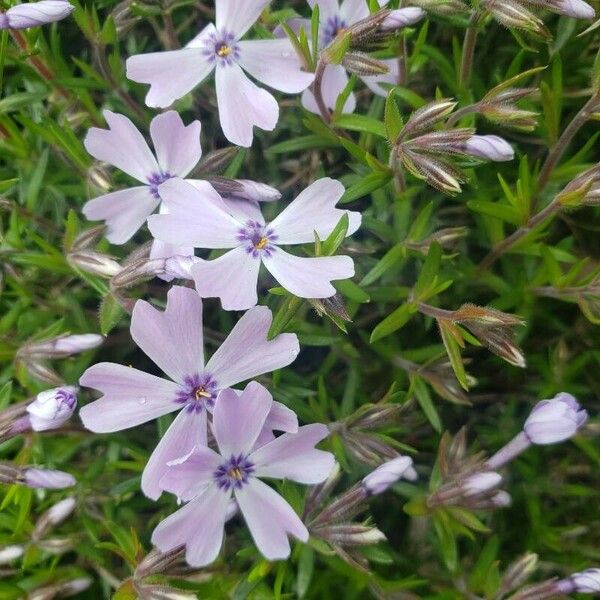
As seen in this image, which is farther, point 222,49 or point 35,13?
point 222,49

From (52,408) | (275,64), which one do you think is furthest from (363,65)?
(52,408)

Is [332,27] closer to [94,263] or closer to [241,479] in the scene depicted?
[94,263]

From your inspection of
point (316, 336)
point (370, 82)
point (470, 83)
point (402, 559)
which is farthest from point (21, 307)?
point (470, 83)

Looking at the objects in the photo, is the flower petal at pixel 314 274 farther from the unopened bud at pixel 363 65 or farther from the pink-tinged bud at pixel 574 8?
the pink-tinged bud at pixel 574 8

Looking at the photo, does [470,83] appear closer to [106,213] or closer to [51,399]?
[106,213]

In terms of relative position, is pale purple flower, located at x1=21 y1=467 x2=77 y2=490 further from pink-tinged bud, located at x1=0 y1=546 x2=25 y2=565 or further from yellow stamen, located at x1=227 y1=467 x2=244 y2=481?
yellow stamen, located at x1=227 y1=467 x2=244 y2=481
